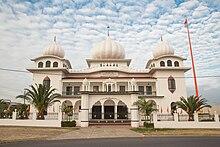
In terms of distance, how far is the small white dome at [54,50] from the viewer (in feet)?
120

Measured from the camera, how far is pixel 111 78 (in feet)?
111

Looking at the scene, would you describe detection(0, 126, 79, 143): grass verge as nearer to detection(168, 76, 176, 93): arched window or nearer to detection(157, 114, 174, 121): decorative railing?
detection(157, 114, 174, 121): decorative railing

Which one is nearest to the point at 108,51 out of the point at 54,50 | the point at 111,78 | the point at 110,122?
the point at 111,78

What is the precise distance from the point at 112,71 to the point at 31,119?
1716 cm

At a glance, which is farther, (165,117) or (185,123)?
(165,117)

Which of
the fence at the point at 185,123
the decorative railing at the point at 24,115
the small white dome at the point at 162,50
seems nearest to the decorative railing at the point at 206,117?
the fence at the point at 185,123

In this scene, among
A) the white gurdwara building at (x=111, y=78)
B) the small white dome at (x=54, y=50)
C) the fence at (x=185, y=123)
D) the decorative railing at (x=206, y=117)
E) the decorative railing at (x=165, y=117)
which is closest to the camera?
the fence at (x=185, y=123)

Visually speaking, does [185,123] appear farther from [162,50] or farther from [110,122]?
[162,50]

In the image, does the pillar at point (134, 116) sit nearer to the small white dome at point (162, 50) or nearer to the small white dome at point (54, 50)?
the small white dome at point (162, 50)

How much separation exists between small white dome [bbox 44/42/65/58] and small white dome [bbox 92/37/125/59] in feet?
23.1

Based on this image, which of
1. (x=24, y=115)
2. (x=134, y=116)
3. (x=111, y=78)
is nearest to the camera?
(x=134, y=116)

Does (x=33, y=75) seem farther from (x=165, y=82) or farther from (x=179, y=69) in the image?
(x=179, y=69)

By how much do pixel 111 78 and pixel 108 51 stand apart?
295 inches

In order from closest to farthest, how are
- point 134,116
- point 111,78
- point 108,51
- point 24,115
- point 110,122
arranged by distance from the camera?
point 134,116 → point 110,122 → point 24,115 → point 111,78 → point 108,51
